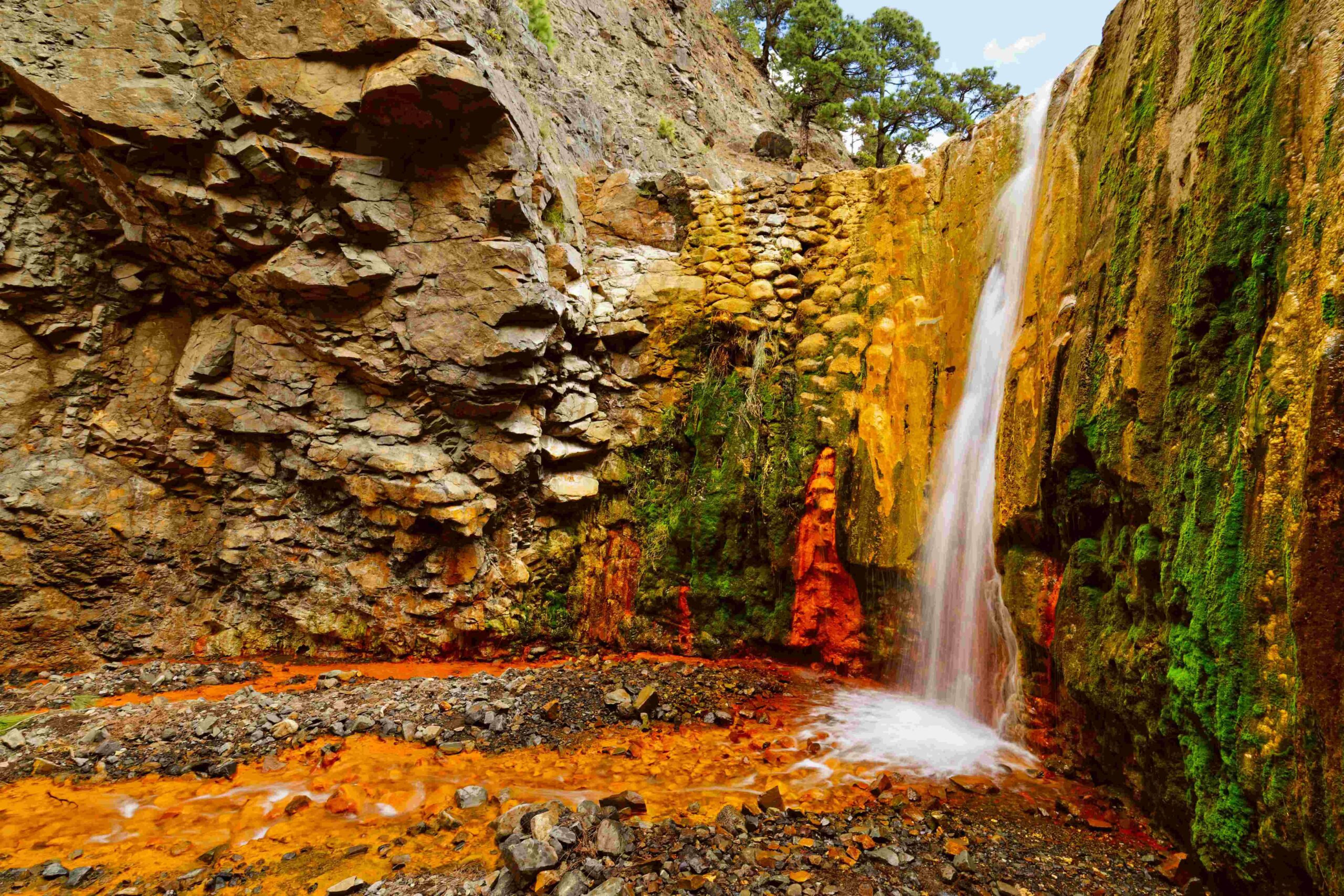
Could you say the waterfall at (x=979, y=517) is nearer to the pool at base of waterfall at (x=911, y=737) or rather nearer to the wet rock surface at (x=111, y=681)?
the pool at base of waterfall at (x=911, y=737)

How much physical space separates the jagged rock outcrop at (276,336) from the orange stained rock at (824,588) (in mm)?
2984

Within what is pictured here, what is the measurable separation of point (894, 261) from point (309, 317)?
805 centimetres

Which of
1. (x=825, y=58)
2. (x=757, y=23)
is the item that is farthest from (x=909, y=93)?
(x=757, y=23)

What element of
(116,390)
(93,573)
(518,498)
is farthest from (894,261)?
(93,573)

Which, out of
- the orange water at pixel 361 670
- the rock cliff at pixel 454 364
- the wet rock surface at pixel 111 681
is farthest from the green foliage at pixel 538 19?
the wet rock surface at pixel 111 681

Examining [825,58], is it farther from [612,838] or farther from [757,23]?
[612,838]

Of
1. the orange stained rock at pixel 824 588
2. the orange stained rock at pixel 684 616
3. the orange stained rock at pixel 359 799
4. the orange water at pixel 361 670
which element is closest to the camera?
the orange stained rock at pixel 359 799

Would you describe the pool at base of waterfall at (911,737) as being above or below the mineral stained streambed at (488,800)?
above

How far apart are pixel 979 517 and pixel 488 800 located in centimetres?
532

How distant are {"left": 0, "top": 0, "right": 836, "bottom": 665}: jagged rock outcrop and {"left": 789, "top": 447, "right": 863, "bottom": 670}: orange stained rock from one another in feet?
9.79

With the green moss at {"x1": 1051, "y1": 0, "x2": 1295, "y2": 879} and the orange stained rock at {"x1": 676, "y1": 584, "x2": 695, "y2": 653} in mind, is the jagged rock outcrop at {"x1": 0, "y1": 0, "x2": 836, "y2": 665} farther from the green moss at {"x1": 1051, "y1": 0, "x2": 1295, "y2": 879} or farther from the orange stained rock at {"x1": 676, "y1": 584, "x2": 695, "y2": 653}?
the green moss at {"x1": 1051, "y1": 0, "x2": 1295, "y2": 879}

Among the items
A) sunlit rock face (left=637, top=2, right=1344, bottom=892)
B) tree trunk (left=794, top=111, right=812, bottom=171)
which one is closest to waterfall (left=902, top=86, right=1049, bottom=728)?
sunlit rock face (left=637, top=2, right=1344, bottom=892)

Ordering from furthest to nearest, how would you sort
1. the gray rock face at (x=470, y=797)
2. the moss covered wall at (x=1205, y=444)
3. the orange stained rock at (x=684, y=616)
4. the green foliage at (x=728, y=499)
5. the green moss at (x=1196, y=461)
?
the orange stained rock at (x=684, y=616), the green foliage at (x=728, y=499), the gray rock face at (x=470, y=797), the green moss at (x=1196, y=461), the moss covered wall at (x=1205, y=444)

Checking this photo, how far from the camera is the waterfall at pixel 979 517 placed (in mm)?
A: 5738
